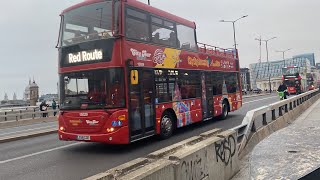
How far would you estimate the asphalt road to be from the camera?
7.24m

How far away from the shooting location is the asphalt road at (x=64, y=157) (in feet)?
23.7

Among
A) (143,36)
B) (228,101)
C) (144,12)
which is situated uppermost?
(144,12)

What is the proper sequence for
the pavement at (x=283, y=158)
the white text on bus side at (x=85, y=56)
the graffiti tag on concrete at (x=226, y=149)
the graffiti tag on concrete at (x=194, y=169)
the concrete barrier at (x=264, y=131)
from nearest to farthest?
the graffiti tag on concrete at (x=194, y=169) → the graffiti tag on concrete at (x=226, y=149) → the pavement at (x=283, y=158) → the concrete barrier at (x=264, y=131) → the white text on bus side at (x=85, y=56)

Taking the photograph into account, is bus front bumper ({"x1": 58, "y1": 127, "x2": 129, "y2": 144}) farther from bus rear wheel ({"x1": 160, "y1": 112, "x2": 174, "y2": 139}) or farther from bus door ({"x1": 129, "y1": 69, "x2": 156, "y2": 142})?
bus rear wheel ({"x1": 160, "y1": 112, "x2": 174, "y2": 139})

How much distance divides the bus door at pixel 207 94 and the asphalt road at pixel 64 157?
2.02m

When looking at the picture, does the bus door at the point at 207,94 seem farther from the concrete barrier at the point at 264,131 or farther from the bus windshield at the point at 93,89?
the bus windshield at the point at 93,89

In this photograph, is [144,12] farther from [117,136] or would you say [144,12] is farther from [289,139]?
[289,139]

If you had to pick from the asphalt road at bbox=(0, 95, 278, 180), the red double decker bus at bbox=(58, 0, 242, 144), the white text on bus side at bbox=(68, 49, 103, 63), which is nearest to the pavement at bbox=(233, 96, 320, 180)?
the asphalt road at bbox=(0, 95, 278, 180)

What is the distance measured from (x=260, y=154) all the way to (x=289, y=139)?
2061 millimetres

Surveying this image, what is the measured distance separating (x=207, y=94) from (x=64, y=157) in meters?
7.08

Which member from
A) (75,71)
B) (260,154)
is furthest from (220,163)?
(75,71)

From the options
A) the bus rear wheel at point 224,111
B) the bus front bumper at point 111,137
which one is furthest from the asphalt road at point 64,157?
the bus rear wheel at point 224,111

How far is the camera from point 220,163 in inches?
220

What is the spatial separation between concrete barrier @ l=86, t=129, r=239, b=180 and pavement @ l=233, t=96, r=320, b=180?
472 millimetres
